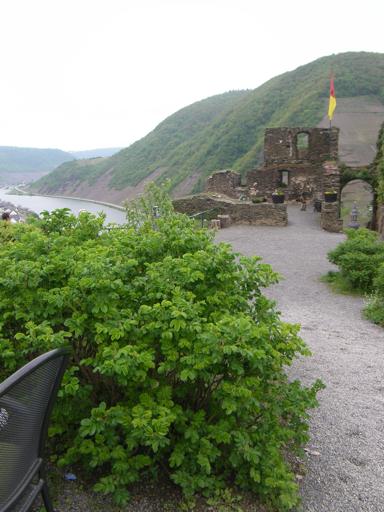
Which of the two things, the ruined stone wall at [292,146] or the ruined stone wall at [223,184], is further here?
the ruined stone wall at [292,146]

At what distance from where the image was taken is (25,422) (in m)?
2.04

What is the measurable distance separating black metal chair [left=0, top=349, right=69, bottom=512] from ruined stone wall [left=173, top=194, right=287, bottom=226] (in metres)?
17.7

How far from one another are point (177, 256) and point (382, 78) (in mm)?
76232

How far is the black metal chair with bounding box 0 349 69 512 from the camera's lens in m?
1.87

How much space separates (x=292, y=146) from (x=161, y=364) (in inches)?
1003

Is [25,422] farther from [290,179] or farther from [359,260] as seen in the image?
[290,179]

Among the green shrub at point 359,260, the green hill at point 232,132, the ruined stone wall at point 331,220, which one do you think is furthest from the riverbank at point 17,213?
the green hill at point 232,132

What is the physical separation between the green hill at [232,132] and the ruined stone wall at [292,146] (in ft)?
97.3

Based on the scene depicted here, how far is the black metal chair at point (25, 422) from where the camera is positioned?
187cm

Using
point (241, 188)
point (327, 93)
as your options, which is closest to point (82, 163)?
point (327, 93)

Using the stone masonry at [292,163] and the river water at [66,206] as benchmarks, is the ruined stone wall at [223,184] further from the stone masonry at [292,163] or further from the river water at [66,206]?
the river water at [66,206]

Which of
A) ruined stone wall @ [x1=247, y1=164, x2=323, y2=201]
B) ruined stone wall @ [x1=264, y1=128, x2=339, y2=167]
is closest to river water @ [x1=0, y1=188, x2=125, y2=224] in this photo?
ruined stone wall @ [x1=247, y1=164, x2=323, y2=201]

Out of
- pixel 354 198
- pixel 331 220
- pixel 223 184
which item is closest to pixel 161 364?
pixel 331 220

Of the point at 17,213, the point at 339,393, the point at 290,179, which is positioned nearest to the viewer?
the point at 339,393
